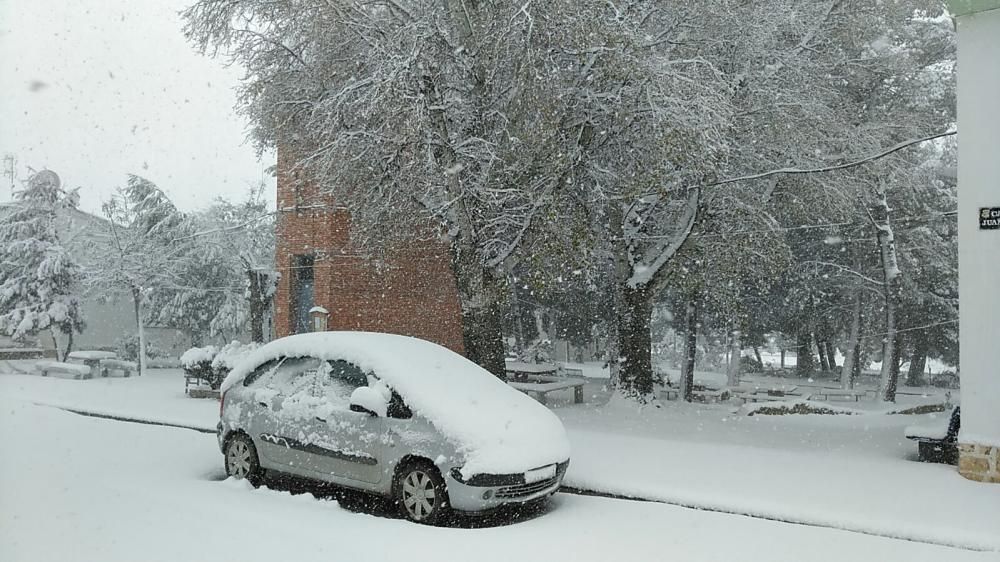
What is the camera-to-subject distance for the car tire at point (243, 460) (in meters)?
7.88

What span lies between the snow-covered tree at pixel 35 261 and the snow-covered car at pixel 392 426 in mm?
21230

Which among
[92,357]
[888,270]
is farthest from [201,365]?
[888,270]

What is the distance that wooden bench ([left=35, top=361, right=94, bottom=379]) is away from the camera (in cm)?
2117

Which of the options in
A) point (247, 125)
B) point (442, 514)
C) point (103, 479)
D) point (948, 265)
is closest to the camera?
point (442, 514)

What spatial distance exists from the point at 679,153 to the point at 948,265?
790 inches

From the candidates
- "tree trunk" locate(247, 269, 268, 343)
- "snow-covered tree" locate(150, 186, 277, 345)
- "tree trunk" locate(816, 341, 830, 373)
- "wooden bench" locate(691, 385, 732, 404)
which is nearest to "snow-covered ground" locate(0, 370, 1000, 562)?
"wooden bench" locate(691, 385, 732, 404)

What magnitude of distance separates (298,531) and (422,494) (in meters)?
1.21

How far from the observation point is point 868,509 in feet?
23.1

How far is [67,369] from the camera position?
21266mm

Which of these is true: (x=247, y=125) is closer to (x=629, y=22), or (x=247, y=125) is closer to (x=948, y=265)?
(x=629, y=22)

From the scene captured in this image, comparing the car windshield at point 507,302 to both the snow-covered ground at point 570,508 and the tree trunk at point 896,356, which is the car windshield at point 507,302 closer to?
the snow-covered ground at point 570,508

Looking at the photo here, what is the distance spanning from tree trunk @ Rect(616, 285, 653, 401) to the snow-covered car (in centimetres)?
700

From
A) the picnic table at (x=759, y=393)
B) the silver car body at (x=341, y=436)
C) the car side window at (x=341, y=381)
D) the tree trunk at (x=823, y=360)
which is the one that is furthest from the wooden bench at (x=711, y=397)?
the tree trunk at (x=823, y=360)

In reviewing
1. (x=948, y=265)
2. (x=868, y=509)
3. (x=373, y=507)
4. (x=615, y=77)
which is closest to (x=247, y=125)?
(x=615, y=77)
